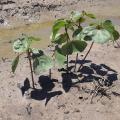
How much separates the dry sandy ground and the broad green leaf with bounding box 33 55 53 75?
395 millimetres

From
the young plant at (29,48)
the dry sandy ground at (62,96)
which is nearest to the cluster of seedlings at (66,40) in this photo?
the young plant at (29,48)

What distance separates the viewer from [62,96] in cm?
391

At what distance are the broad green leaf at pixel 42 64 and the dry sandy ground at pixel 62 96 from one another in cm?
39

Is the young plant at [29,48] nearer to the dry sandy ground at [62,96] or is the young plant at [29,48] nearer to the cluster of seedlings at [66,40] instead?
the cluster of seedlings at [66,40]

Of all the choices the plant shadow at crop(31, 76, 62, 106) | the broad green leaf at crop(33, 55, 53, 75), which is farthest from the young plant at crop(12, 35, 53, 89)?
the plant shadow at crop(31, 76, 62, 106)

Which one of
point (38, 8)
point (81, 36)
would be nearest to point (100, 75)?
point (81, 36)

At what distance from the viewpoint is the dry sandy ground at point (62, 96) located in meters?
3.74

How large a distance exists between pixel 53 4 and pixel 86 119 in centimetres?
369

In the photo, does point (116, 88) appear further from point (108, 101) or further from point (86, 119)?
point (86, 119)

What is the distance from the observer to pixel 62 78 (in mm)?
4152

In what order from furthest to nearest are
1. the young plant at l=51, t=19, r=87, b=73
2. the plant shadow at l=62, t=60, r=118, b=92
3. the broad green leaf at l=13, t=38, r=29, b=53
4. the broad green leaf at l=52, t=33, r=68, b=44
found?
the plant shadow at l=62, t=60, r=118, b=92, the broad green leaf at l=52, t=33, r=68, b=44, the young plant at l=51, t=19, r=87, b=73, the broad green leaf at l=13, t=38, r=29, b=53

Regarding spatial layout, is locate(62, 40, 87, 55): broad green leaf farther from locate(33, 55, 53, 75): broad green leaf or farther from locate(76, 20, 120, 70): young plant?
locate(33, 55, 53, 75): broad green leaf

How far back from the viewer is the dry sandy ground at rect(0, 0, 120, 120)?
147 inches

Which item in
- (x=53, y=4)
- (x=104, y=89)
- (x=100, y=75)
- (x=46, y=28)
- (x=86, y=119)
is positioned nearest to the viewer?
(x=86, y=119)
